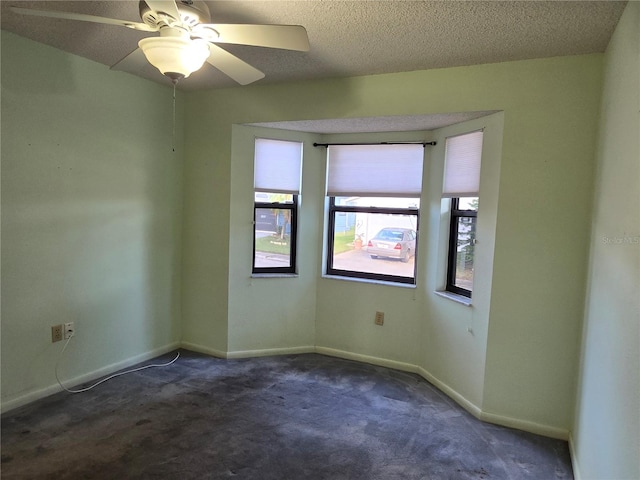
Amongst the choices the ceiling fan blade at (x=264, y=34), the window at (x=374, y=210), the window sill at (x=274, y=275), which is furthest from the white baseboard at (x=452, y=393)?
the ceiling fan blade at (x=264, y=34)

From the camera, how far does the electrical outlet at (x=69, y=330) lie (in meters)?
2.88

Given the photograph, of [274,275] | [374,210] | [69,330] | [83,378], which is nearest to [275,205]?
[274,275]

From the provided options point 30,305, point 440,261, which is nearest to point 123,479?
point 30,305

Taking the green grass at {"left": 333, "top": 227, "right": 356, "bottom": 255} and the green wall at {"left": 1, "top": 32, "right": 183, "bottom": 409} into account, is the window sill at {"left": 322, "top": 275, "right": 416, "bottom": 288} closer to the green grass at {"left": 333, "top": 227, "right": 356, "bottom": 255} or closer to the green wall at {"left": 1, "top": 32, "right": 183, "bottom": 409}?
the green grass at {"left": 333, "top": 227, "right": 356, "bottom": 255}

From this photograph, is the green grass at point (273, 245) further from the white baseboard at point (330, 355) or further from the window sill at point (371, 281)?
the white baseboard at point (330, 355)

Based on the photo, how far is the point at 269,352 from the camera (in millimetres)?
3725

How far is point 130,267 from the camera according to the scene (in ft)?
10.9

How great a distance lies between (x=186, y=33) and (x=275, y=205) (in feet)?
7.01

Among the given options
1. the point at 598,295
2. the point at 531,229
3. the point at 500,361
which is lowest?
the point at 500,361

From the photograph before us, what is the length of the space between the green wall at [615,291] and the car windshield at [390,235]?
1.55 meters

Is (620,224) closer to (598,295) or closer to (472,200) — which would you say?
(598,295)

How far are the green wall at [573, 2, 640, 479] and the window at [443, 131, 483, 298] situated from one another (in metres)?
0.79

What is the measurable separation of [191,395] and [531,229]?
8.51ft

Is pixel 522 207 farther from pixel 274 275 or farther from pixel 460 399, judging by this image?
pixel 274 275
